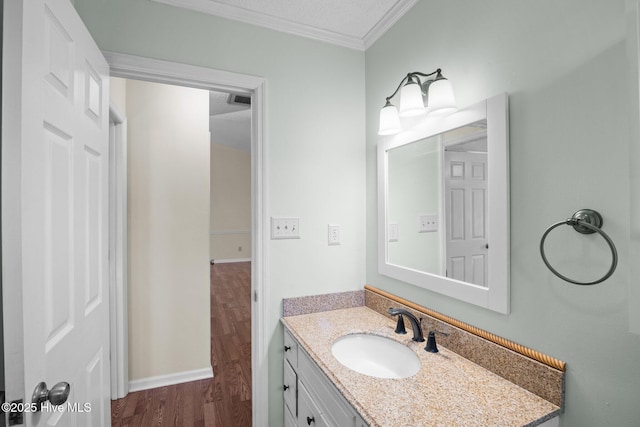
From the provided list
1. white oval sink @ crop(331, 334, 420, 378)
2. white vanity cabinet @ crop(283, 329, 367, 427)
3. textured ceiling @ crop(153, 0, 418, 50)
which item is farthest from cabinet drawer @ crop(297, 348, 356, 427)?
textured ceiling @ crop(153, 0, 418, 50)

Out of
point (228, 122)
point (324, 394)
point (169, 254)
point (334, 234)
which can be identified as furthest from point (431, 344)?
point (228, 122)

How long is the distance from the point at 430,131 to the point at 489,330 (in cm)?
80

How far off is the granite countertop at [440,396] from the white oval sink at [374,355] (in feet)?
0.24

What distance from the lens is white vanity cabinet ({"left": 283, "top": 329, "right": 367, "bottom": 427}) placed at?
101cm

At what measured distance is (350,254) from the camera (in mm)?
1830

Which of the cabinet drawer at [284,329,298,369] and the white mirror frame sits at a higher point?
the white mirror frame

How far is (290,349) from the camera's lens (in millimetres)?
1548

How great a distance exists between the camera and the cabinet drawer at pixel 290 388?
1462 mm

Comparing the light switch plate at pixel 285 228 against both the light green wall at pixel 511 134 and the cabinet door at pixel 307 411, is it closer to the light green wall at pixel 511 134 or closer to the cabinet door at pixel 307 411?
the light green wall at pixel 511 134

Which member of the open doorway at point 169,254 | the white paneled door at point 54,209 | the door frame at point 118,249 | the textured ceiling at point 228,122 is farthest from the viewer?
the textured ceiling at point 228,122

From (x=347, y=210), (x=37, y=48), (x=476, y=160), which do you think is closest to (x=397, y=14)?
(x=476, y=160)

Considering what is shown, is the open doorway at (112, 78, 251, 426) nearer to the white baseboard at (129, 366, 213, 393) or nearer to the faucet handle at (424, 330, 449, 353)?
the white baseboard at (129, 366, 213, 393)

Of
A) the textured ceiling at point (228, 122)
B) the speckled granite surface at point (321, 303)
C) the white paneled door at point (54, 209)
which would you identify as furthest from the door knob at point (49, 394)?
the textured ceiling at point (228, 122)

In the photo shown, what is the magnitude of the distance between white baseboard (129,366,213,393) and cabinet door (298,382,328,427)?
1.42m
